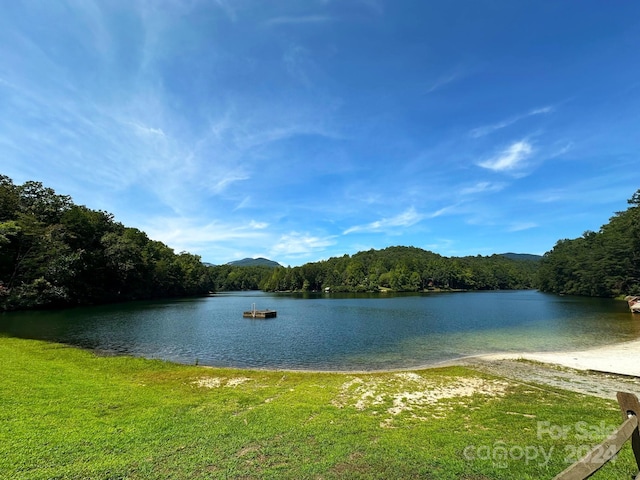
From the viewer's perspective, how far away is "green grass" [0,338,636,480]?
6.12m

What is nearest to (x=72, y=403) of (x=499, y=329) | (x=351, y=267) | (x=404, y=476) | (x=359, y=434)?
(x=359, y=434)

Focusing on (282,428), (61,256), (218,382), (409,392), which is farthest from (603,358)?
(61,256)

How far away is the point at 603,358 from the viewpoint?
1883 centimetres

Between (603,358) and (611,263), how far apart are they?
72.2 metres

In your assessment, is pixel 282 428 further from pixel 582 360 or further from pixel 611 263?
pixel 611 263

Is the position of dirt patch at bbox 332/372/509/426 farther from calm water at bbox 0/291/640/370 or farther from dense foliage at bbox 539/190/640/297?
dense foliage at bbox 539/190/640/297

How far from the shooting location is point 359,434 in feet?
25.5

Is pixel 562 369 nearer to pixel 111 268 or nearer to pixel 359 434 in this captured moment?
pixel 359 434

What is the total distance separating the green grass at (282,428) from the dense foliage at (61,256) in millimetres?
38903

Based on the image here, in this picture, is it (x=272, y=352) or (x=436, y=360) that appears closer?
(x=436, y=360)

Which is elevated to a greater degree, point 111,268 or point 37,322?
point 111,268

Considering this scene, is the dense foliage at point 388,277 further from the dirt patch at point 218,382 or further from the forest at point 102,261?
the dirt patch at point 218,382

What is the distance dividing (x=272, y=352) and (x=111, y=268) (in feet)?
235

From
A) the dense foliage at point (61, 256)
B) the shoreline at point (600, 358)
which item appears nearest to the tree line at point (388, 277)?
the dense foliage at point (61, 256)
